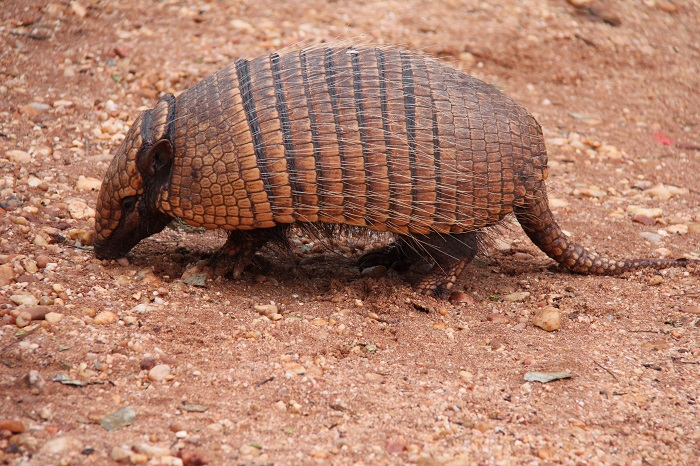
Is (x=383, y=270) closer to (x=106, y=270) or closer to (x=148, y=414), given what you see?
(x=106, y=270)

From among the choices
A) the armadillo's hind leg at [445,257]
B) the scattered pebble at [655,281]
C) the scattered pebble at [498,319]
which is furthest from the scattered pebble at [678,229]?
the scattered pebble at [498,319]

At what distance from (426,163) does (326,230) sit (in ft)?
3.48

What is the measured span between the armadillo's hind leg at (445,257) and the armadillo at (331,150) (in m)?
0.22

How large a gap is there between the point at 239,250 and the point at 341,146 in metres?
1.36

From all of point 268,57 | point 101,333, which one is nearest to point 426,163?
point 268,57

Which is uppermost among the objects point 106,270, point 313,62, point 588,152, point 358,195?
point 313,62

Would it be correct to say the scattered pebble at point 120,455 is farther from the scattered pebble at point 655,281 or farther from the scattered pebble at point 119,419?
the scattered pebble at point 655,281

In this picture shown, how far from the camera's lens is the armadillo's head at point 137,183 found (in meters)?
5.73

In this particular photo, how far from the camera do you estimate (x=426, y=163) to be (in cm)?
565

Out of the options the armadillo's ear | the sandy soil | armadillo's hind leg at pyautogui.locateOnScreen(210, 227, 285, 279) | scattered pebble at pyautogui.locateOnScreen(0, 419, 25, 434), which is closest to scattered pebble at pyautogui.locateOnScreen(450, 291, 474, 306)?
the sandy soil

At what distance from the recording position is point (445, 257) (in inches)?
249

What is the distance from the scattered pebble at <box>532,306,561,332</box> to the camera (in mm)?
5862

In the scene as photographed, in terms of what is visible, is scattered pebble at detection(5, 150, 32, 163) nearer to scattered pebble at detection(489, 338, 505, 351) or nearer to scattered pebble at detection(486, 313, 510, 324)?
scattered pebble at detection(486, 313, 510, 324)

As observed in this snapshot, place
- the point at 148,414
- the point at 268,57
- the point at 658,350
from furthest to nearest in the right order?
the point at 268,57 → the point at 658,350 → the point at 148,414
